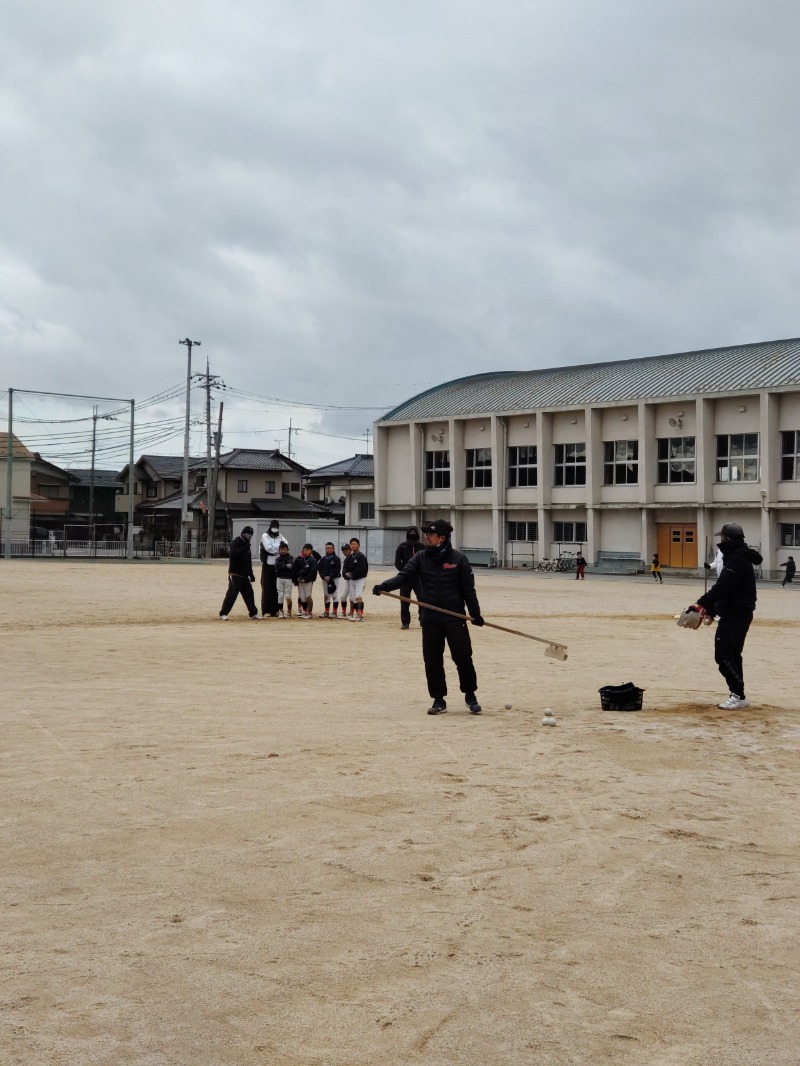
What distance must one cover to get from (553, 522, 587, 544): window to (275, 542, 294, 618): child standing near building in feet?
113

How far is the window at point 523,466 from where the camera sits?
5841 centimetres

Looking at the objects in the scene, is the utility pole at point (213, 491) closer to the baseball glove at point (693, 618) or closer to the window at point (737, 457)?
the window at point (737, 457)

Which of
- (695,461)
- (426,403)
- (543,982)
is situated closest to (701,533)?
(695,461)

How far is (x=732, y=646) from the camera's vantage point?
38.1ft

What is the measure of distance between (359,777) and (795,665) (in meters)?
9.95

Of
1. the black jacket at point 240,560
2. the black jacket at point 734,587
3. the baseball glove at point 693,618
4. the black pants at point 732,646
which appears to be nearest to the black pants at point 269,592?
the black jacket at point 240,560

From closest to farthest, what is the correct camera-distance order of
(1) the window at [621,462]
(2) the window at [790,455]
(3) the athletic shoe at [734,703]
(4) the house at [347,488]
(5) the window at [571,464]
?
(3) the athletic shoe at [734,703]
(2) the window at [790,455]
(1) the window at [621,462]
(5) the window at [571,464]
(4) the house at [347,488]

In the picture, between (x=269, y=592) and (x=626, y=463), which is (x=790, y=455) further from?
(x=269, y=592)

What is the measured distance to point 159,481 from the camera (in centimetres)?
8769

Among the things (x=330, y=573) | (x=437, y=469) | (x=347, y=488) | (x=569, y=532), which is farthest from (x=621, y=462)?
(x=330, y=573)

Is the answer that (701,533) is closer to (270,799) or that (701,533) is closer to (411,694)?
(411,694)

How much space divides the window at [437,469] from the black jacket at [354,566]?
39.6 metres

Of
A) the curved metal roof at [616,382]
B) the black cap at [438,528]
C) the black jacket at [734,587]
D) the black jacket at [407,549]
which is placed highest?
the curved metal roof at [616,382]

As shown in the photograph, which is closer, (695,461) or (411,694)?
(411,694)
